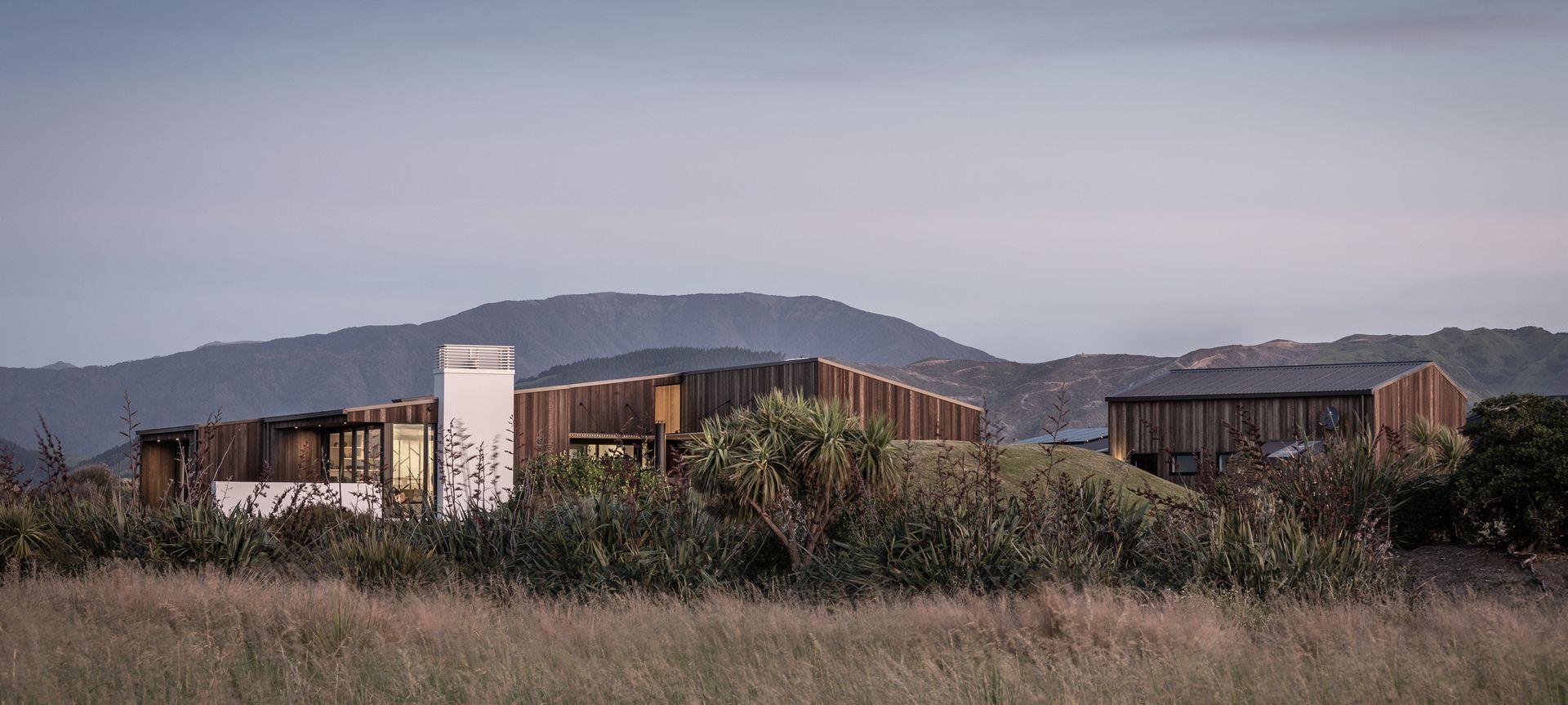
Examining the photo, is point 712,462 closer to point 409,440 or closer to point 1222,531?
point 1222,531

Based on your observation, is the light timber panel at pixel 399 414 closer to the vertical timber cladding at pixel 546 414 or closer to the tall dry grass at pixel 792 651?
the vertical timber cladding at pixel 546 414

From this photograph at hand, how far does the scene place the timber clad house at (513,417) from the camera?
34.6m

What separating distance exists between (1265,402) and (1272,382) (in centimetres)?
154

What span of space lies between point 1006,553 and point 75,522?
33.8 feet

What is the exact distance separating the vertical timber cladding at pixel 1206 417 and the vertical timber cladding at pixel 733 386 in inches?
392

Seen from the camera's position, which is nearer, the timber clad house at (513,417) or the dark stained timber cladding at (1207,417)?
the timber clad house at (513,417)

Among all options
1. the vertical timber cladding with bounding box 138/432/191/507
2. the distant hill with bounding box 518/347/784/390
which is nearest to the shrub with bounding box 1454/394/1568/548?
the vertical timber cladding with bounding box 138/432/191/507

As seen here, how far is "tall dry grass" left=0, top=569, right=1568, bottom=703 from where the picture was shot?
711 centimetres

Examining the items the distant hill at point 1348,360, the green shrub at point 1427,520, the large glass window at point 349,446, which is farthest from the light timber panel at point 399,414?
the distant hill at point 1348,360

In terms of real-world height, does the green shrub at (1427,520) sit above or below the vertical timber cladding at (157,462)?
above

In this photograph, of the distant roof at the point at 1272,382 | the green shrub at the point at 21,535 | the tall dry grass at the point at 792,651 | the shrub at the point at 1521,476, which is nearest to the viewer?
the tall dry grass at the point at 792,651

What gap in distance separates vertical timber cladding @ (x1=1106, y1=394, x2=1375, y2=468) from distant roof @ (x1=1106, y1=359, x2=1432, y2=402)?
0.65 ft

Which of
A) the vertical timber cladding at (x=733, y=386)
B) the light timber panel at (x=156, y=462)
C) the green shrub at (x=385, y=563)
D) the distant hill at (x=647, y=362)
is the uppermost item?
the distant hill at (x=647, y=362)

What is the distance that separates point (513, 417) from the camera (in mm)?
34156
